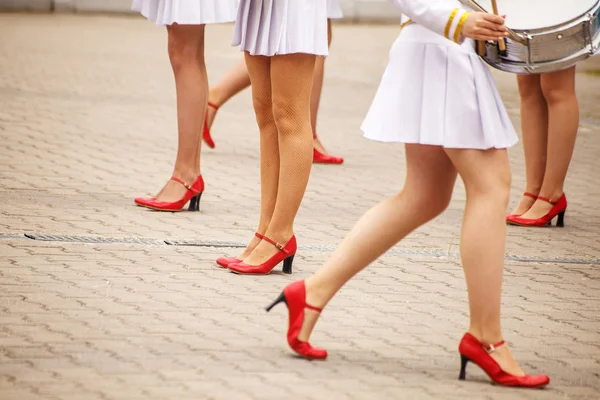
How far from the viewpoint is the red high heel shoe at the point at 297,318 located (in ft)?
13.5

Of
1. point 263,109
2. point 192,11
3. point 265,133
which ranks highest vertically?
point 192,11

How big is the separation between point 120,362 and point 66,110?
6.15 m

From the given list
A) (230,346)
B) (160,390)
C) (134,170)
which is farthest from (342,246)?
(134,170)

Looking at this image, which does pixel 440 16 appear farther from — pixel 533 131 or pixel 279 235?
pixel 533 131

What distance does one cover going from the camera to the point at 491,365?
392cm

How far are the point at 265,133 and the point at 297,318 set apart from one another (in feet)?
4.29

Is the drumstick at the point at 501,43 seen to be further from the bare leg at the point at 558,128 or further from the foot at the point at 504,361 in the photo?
the bare leg at the point at 558,128

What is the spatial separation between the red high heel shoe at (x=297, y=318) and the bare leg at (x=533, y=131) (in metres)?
2.89

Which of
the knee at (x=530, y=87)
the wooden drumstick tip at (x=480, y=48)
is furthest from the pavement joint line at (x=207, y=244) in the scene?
the wooden drumstick tip at (x=480, y=48)

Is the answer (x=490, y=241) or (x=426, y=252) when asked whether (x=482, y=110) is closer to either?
(x=490, y=241)

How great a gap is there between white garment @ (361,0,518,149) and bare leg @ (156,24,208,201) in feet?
8.56

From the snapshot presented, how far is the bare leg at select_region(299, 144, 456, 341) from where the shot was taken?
4047mm

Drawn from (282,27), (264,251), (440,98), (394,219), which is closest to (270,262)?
(264,251)

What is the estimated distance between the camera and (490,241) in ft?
12.7
